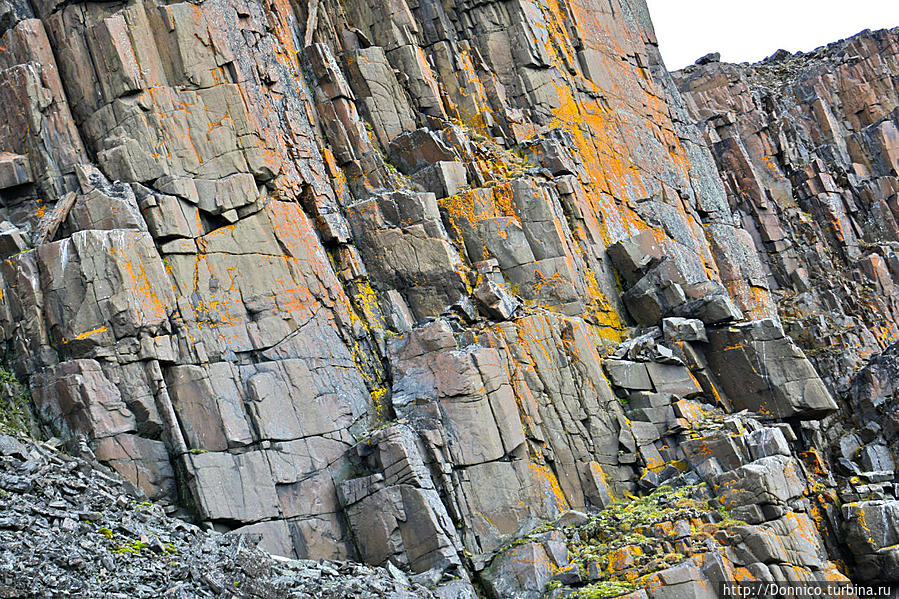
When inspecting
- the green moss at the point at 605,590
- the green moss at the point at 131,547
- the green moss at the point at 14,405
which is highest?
the green moss at the point at 14,405

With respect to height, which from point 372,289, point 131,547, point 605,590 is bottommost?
point 605,590

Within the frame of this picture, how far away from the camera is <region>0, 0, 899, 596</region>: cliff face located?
88.4 feet

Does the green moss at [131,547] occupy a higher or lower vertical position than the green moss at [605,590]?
higher

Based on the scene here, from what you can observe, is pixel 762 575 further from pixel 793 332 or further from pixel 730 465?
pixel 793 332

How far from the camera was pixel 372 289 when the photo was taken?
1298 inches

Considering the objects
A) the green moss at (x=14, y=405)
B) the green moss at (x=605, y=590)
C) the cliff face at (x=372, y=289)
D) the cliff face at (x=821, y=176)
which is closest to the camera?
the green moss at (x=605, y=590)

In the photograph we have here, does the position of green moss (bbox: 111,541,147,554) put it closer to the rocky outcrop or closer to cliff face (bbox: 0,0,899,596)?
the rocky outcrop

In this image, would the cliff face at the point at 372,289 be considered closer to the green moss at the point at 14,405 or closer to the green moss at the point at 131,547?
the green moss at the point at 14,405

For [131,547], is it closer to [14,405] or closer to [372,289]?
[14,405]

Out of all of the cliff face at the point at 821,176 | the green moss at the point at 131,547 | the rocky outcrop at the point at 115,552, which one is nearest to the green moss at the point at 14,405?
the rocky outcrop at the point at 115,552

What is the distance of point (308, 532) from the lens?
87.6ft

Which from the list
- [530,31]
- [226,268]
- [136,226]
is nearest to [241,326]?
[226,268]

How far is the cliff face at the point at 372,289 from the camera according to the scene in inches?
1061

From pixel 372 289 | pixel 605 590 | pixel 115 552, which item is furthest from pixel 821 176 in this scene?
pixel 115 552
